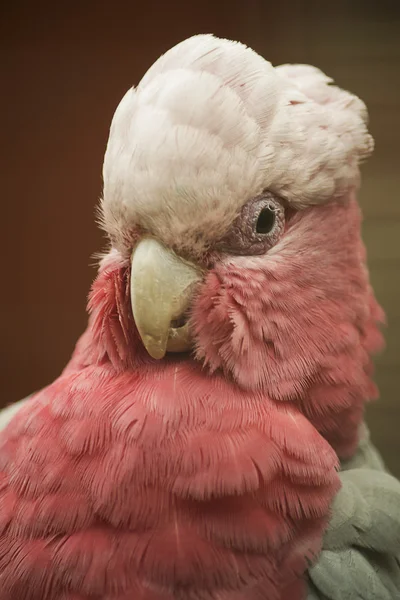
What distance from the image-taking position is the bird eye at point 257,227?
2.28 ft

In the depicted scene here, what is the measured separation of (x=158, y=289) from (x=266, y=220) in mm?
149

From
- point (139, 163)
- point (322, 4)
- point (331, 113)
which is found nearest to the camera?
point (139, 163)

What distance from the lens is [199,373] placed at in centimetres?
72

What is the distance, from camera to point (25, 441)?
0.73 m

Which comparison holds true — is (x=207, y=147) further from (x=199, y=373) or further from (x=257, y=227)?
(x=199, y=373)

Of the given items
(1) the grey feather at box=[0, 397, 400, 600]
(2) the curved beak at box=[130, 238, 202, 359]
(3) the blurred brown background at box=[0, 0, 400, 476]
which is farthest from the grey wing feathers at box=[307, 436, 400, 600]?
(3) the blurred brown background at box=[0, 0, 400, 476]

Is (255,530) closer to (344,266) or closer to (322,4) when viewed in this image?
(344,266)

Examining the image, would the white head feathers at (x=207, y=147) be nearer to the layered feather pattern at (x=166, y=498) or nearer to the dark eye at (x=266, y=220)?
the dark eye at (x=266, y=220)

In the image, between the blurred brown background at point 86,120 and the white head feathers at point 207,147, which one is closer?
the white head feathers at point 207,147

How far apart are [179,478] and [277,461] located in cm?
10

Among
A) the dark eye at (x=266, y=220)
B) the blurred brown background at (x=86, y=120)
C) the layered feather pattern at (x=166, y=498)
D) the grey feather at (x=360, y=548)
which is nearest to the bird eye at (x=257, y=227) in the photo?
the dark eye at (x=266, y=220)

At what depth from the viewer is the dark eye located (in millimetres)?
711

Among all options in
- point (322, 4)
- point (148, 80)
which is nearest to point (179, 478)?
point (148, 80)

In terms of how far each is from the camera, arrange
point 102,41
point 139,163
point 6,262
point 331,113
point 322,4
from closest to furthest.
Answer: point 139,163
point 331,113
point 322,4
point 102,41
point 6,262
